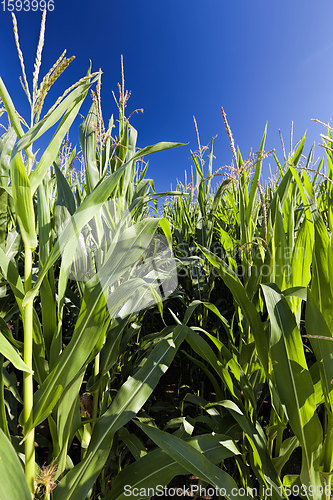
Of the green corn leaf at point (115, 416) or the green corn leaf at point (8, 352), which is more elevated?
the green corn leaf at point (8, 352)

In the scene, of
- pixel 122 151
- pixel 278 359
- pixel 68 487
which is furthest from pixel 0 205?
pixel 278 359

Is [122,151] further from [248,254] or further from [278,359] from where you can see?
[278,359]

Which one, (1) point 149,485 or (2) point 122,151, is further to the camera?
(2) point 122,151

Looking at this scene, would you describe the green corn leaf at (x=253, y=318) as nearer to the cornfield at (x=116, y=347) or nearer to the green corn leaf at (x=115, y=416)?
the cornfield at (x=116, y=347)

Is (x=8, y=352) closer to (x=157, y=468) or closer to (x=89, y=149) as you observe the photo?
(x=157, y=468)

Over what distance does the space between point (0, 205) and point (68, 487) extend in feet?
2.14

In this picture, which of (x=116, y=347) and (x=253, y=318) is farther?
(x=116, y=347)

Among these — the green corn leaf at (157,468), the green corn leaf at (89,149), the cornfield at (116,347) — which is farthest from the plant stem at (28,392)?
the green corn leaf at (89,149)

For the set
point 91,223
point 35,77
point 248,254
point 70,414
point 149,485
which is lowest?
point 149,485

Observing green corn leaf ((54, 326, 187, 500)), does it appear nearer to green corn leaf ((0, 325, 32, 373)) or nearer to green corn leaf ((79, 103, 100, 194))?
green corn leaf ((0, 325, 32, 373))

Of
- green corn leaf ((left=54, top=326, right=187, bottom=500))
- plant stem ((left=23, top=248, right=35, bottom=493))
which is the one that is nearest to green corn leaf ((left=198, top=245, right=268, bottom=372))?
green corn leaf ((left=54, top=326, right=187, bottom=500))

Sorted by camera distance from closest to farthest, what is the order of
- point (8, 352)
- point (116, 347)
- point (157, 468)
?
point (8, 352)
point (157, 468)
point (116, 347)

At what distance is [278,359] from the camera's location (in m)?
0.53

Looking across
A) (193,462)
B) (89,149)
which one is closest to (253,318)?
(193,462)
